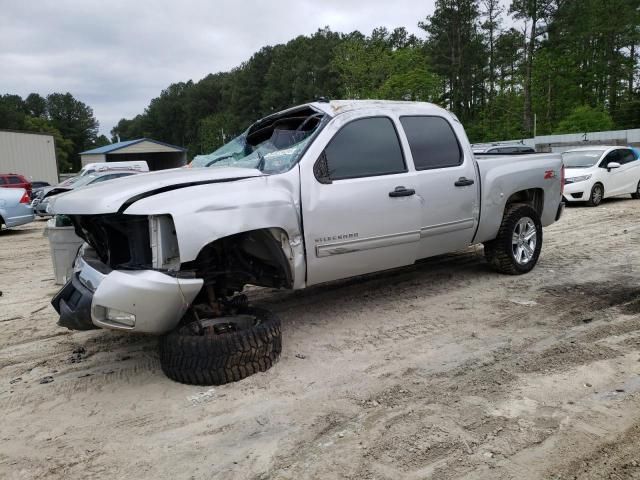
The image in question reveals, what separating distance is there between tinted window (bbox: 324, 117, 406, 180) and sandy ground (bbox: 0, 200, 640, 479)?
1457 mm

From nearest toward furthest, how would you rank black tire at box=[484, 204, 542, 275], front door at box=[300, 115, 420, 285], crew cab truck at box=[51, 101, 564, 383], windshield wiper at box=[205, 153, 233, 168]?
crew cab truck at box=[51, 101, 564, 383] < front door at box=[300, 115, 420, 285] < windshield wiper at box=[205, 153, 233, 168] < black tire at box=[484, 204, 542, 275]

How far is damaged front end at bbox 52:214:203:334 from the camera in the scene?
131 inches

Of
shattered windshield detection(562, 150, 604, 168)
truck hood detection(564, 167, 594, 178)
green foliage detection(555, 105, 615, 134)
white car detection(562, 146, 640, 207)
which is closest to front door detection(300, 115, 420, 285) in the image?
white car detection(562, 146, 640, 207)

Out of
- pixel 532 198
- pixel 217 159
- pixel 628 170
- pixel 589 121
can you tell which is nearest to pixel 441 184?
pixel 532 198

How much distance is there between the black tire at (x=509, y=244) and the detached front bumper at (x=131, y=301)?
3955 millimetres

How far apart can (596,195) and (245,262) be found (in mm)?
12342

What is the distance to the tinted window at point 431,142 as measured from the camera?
16.5 ft

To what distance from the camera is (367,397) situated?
11.1 ft

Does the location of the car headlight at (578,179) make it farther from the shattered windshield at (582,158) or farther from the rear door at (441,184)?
the rear door at (441,184)

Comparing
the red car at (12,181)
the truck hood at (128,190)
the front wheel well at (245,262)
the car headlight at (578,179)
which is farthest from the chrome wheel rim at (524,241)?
the red car at (12,181)

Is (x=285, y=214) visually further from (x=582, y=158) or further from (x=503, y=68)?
(x=503, y=68)

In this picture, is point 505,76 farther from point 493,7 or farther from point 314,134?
point 314,134

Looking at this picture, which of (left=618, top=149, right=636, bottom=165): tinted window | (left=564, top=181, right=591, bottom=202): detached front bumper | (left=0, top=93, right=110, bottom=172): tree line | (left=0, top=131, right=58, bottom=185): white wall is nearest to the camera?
(left=564, top=181, right=591, bottom=202): detached front bumper

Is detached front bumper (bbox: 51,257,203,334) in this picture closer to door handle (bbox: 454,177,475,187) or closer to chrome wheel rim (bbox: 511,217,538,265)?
door handle (bbox: 454,177,475,187)
